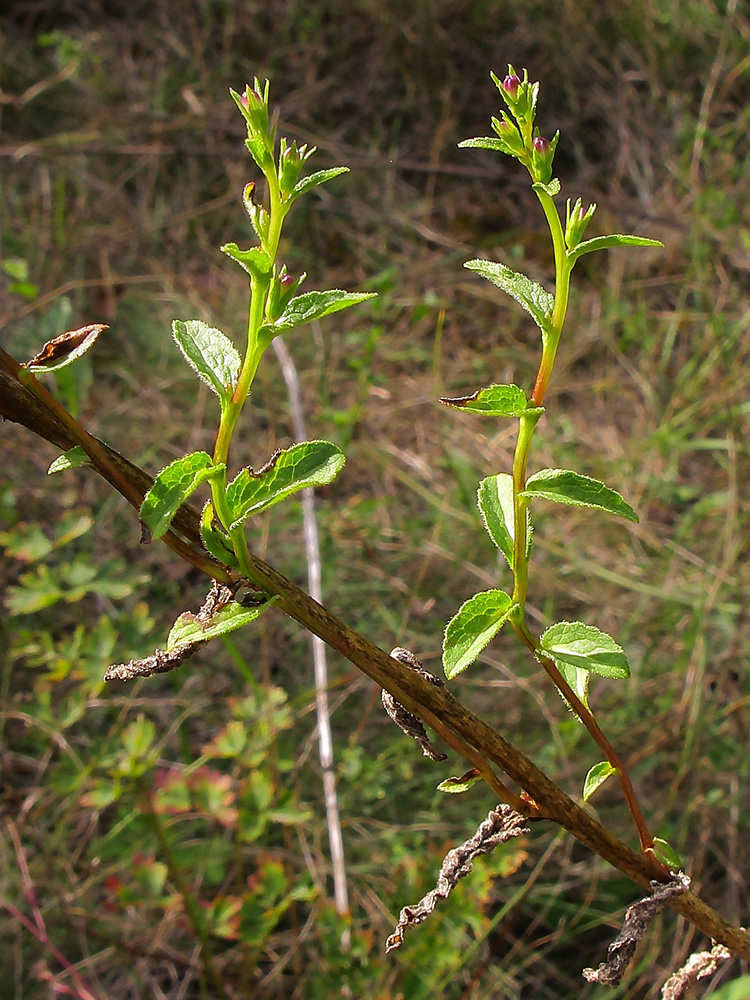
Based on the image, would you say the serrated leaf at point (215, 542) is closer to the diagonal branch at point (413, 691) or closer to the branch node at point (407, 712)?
the diagonal branch at point (413, 691)

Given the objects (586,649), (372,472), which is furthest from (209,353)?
(372,472)

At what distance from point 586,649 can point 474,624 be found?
8 cm

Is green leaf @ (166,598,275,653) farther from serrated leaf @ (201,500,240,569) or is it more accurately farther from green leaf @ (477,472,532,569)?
green leaf @ (477,472,532,569)

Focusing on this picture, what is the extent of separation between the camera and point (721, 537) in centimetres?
209

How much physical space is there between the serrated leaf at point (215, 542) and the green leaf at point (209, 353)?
0.08 meters

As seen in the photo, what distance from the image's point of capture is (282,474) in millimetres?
562

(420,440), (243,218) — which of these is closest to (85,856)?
(420,440)

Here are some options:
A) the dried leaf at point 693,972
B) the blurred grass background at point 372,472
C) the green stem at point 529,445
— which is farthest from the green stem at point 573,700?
the blurred grass background at point 372,472

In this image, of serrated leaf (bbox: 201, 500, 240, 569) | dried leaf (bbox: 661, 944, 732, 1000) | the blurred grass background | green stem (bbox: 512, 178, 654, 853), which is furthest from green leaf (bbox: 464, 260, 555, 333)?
the blurred grass background

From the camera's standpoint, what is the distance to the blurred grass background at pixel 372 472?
1.63 meters

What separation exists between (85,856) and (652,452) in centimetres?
167

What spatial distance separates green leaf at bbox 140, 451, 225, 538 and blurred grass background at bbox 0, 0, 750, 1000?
3.16 ft

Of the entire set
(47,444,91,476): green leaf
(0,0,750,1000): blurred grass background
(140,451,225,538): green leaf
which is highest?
(47,444,91,476): green leaf

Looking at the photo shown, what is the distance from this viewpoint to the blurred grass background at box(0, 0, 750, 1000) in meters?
1.63
